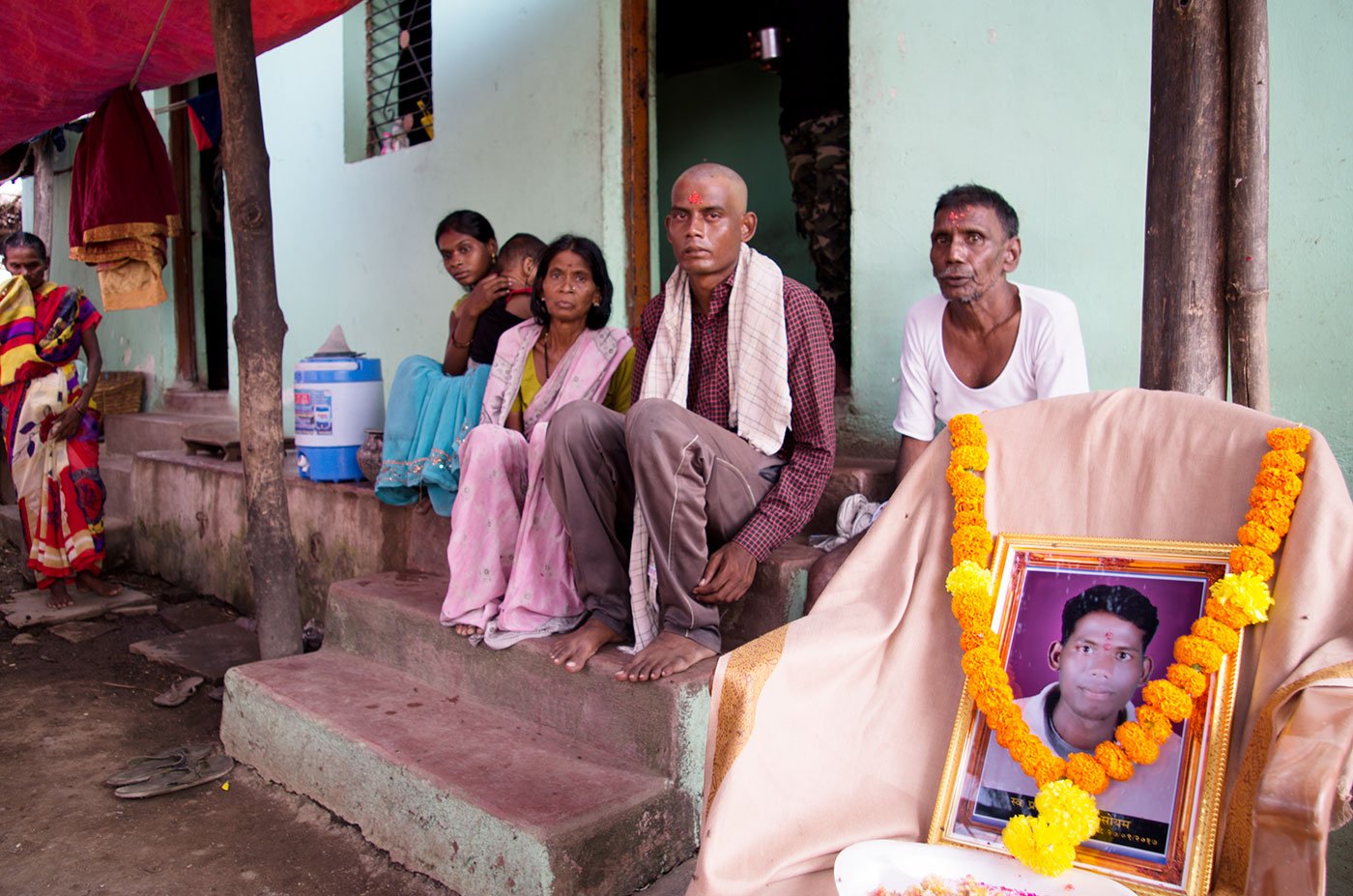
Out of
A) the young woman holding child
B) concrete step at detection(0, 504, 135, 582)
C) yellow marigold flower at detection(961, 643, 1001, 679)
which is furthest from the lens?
concrete step at detection(0, 504, 135, 582)

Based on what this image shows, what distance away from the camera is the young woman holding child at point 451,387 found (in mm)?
3779

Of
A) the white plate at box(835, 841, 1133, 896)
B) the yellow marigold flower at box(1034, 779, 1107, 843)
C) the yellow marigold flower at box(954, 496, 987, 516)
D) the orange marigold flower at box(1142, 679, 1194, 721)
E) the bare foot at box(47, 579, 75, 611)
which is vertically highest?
the yellow marigold flower at box(954, 496, 987, 516)

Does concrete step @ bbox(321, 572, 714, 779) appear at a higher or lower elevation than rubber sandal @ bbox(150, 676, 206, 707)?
higher

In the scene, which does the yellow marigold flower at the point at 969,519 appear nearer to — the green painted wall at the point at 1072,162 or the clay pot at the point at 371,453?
the green painted wall at the point at 1072,162

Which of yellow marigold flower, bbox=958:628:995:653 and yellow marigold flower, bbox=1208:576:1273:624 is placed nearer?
yellow marigold flower, bbox=1208:576:1273:624

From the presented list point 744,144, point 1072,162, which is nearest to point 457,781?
point 1072,162

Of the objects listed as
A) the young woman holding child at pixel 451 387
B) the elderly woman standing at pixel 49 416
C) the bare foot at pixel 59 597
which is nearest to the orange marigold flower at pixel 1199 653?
the young woman holding child at pixel 451 387

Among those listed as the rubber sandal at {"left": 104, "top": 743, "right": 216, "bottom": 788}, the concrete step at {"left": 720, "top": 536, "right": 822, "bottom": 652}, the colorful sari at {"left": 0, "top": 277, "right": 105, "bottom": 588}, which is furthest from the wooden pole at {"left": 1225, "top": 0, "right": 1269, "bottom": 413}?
the colorful sari at {"left": 0, "top": 277, "right": 105, "bottom": 588}

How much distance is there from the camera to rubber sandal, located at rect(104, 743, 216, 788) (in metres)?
3.24

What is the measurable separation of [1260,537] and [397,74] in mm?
5591

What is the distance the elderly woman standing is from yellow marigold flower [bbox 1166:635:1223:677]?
5.46 metres

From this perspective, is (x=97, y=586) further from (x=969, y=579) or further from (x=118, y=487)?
(x=969, y=579)

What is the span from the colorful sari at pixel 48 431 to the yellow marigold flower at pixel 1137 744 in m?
5.58

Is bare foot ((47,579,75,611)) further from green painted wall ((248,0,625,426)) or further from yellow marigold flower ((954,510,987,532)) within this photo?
yellow marigold flower ((954,510,987,532))
